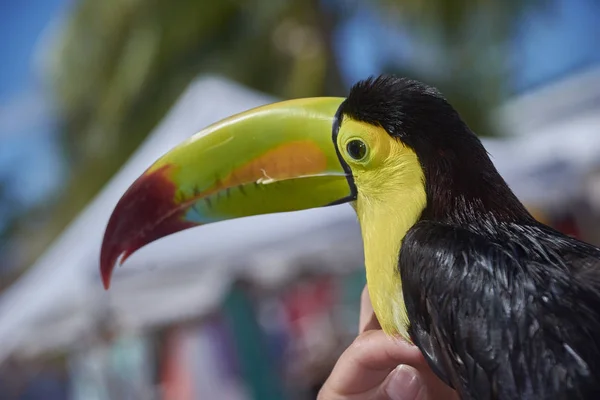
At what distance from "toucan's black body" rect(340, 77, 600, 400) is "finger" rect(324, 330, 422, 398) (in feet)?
0.09

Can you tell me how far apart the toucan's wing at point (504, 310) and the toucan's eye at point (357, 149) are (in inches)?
5.5

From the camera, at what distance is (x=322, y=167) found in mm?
919

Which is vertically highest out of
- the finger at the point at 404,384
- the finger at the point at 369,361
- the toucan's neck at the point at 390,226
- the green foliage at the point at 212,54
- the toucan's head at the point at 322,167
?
the green foliage at the point at 212,54

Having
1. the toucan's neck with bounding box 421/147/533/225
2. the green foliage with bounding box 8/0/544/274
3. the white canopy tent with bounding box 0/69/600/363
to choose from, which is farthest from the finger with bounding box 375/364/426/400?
the green foliage with bounding box 8/0/544/274

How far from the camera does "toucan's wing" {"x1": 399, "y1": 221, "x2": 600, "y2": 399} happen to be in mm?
677

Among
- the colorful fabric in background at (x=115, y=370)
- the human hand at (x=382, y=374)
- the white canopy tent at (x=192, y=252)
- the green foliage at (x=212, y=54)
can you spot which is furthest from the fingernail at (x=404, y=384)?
the green foliage at (x=212, y=54)

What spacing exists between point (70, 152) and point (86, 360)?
3.16 metres

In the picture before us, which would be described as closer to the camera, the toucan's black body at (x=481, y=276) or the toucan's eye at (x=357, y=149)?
the toucan's black body at (x=481, y=276)

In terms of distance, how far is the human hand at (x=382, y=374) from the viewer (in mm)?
791

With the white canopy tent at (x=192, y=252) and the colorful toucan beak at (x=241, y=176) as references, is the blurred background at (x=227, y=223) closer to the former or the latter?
the white canopy tent at (x=192, y=252)

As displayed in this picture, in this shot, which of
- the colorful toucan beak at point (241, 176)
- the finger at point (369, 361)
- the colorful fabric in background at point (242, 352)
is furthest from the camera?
the colorful fabric in background at point (242, 352)

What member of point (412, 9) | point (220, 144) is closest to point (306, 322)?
point (412, 9)

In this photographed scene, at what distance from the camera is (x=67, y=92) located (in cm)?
547

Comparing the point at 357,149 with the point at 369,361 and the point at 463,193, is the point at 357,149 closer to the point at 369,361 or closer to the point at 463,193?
the point at 463,193
